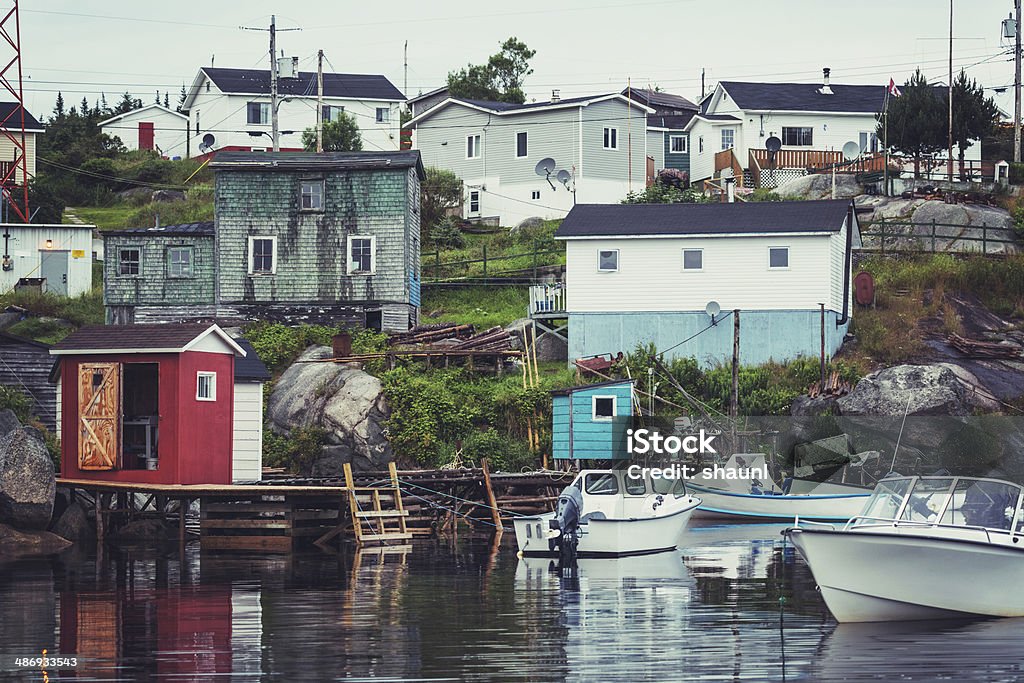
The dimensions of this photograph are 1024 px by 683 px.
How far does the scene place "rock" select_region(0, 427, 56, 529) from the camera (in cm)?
3734

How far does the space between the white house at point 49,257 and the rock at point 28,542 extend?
84.4 feet

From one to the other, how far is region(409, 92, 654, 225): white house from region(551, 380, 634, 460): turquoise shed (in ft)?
93.9

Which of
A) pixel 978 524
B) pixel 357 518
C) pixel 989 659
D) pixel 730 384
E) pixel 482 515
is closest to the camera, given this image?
pixel 989 659

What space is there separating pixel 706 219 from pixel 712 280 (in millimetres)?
2472

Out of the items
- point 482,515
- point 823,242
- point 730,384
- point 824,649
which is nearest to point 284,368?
point 482,515

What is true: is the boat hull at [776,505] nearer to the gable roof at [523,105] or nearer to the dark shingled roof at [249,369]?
the dark shingled roof at [249,369]

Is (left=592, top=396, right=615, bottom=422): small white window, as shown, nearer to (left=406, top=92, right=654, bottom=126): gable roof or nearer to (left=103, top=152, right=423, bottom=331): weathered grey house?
(left=103, top=152, right=423, bottom=331): weathered grey house

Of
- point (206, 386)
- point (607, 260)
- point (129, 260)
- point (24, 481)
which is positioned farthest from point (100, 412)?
point (607, 260)

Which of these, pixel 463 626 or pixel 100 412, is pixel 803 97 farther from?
pixel 463 626

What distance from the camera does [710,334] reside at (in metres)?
52.1

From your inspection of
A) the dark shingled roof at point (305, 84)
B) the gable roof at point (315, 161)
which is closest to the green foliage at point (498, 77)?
the dark shingled roof at point (305, 84)

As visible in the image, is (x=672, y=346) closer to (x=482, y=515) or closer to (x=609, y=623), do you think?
(x=482, y=515)

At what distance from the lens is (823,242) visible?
51.7 metres

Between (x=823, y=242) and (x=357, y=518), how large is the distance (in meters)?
21.2
